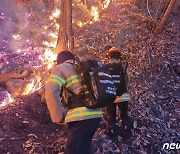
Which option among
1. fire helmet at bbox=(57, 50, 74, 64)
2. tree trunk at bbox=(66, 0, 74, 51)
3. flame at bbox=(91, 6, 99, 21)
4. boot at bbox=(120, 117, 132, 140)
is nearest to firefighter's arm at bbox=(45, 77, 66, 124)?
fire helmet at bbox=(57, 50, 74, 64)

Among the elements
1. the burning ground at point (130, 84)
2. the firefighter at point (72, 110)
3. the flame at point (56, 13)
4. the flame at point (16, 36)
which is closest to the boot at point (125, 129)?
the burning ground at point (130, 84)

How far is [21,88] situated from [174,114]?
19.1 feet

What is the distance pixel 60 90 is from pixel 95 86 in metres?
0.57

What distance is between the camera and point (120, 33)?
11.5 m

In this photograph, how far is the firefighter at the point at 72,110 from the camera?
4.11 meters

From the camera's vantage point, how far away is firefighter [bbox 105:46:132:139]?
19.7 feet

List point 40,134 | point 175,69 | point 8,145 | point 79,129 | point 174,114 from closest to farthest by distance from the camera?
point 79,129 → point 8,145 → point 40,134 → point 174,114 → point 175,69

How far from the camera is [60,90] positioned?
A: 4168 millimetres

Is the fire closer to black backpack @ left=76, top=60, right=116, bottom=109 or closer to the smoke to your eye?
the smoke

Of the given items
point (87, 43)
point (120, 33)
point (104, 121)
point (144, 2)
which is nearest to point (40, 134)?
point (104, 121)

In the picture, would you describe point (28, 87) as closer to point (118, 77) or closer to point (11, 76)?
point (11, 76)

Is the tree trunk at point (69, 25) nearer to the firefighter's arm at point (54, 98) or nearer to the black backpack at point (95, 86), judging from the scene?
the black backpack at point (95, 86)

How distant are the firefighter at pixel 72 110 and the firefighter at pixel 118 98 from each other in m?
1.83

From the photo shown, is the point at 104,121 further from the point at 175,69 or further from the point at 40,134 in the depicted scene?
the point at 175,69
